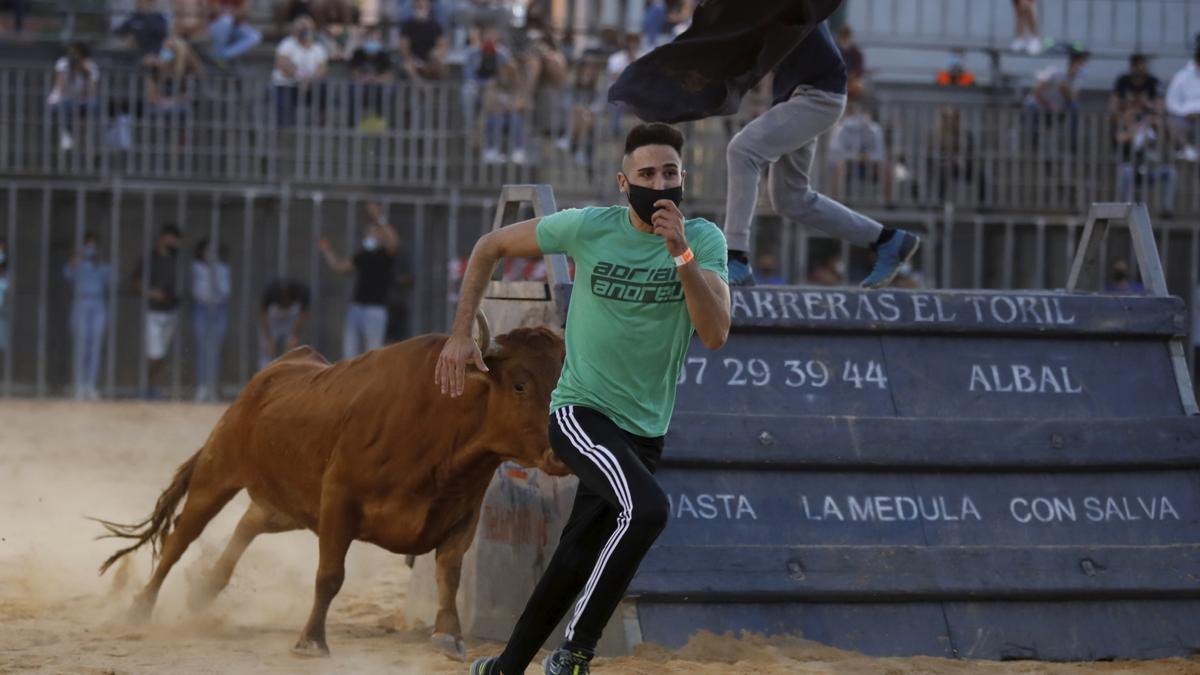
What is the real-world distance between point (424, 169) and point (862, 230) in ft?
42.3

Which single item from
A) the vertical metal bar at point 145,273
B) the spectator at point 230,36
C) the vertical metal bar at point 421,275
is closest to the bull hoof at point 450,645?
the vertical metal bar at point 421,275

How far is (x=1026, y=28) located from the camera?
73.0 ft

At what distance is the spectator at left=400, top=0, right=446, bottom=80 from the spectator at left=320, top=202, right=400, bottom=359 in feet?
6.04

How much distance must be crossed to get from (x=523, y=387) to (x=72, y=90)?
48.2ft

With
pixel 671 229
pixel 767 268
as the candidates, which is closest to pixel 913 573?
pixel 671 229

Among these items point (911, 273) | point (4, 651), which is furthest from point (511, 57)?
point (4, 651)

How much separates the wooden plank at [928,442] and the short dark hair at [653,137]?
201 cm

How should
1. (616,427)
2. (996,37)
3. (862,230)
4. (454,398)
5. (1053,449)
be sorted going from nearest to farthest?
1. (616,427)
2. (454,398)
3. (1053,449)
4. (862,230)
5. (996,37)

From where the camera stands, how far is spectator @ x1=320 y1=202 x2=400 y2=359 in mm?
20344

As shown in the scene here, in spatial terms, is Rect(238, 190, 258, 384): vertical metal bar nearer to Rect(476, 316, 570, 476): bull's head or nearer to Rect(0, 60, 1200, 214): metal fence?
Rect(0, 60, 1200, 214): metal fence

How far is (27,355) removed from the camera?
20.9 meters

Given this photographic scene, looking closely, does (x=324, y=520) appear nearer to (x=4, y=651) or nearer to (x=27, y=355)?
(x=4, y=651)

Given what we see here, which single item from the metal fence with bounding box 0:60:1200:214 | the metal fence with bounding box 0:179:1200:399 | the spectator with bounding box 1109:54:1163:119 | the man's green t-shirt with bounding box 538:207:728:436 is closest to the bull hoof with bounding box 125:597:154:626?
the man's green t-shirt with bounding box 538:207:728:436

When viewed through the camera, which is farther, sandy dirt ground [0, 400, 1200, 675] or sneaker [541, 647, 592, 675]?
sandy dirt ground [0, 400, 1200, 675]
